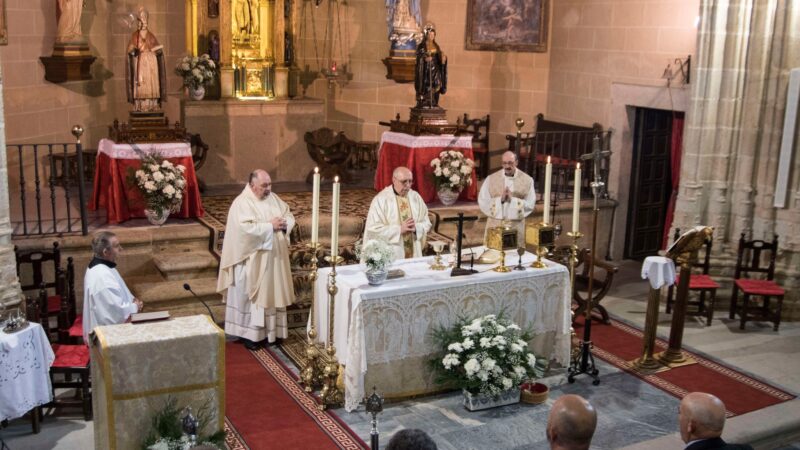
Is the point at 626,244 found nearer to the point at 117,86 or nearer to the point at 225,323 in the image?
the point at 225,323

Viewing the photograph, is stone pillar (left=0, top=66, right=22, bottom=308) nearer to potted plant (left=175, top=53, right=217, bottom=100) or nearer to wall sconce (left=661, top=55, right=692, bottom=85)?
potted plant (left=175, top=53, right=217, bottom=100)

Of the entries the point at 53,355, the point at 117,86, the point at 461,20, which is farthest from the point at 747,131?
the point at 117,86

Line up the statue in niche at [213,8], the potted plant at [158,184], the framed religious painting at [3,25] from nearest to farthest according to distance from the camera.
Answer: the potted plant at [158,184]
the framed religious painting at [3,25]
the statue in niche at [213,8]

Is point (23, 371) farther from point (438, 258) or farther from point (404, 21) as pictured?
point (404, 21)

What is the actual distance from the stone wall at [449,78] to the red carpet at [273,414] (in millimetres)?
7645

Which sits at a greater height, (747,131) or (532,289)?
(747,131)

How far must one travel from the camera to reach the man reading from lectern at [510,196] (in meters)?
10.2

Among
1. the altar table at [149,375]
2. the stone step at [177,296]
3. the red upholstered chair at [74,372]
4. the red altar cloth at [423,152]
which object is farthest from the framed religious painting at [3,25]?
the altar table at [149,375]

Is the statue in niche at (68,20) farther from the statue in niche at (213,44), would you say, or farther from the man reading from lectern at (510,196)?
the man reading from lectern at (510,196)

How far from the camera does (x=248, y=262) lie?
8852 millimetres

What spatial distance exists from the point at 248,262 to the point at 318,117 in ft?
18.9

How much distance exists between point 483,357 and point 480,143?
317 inches

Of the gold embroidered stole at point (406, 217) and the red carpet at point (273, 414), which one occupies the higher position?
the gold embroidered stole at point (406, 217)

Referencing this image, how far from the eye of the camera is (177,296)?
30.7 ft
